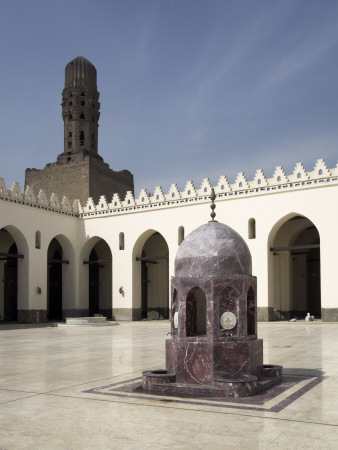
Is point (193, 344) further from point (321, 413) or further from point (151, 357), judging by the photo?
point (151, 357)

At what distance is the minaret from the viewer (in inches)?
1427

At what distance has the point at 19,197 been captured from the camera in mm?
25000

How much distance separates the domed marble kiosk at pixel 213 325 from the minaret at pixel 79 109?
1157 inches

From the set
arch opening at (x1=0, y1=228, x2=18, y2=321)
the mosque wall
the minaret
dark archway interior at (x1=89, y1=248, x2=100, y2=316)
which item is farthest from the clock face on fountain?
the minaret

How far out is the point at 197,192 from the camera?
2495 cm

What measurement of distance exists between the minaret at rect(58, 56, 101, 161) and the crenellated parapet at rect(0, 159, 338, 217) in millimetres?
8784

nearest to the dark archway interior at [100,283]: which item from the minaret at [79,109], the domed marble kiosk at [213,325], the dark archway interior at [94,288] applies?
the dark archway interior at [94,288]

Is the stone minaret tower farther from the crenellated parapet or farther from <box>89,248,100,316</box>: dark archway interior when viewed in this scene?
the crenellated parapet

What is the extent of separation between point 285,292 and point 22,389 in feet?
64.5

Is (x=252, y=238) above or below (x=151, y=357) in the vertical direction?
above

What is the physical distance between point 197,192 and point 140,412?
19712 mm

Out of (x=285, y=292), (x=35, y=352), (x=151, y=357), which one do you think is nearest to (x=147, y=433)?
(x=151, y=357)

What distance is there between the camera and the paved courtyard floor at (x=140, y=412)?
4.56 meters

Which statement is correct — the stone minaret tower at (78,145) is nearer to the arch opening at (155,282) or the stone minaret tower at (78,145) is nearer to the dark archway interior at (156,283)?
the arch opening at (155,282)
